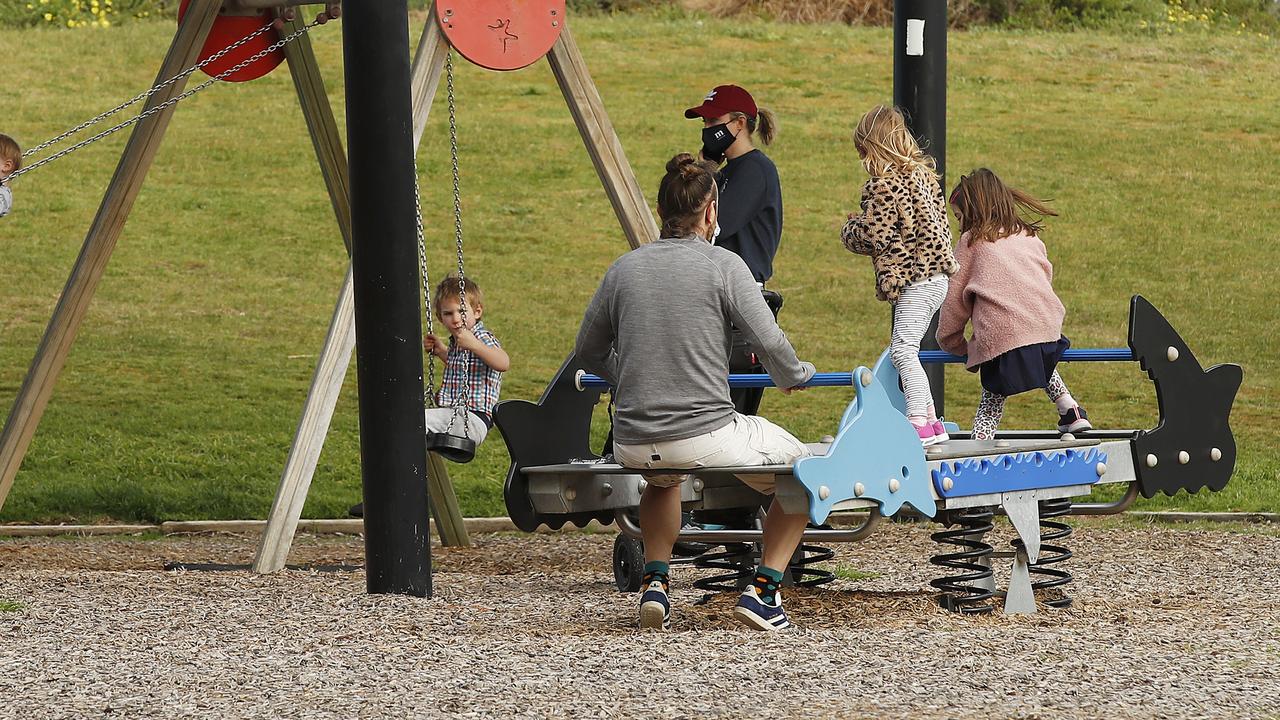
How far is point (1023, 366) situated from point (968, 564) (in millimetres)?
727

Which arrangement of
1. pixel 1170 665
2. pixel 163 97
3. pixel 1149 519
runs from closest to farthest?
pixel 1170 665, pixel 163 97, pixel 1149 519

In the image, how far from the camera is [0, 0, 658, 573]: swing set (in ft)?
22.2

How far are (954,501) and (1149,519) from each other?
Answer: 380 centimetres

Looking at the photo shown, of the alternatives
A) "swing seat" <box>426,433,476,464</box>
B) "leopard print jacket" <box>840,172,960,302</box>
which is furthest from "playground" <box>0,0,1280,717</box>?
"leopard print jacket" <box>840,172,960,302</box>

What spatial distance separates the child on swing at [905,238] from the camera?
6074 millimetres

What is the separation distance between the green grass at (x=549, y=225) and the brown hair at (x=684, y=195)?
4884 millimetres

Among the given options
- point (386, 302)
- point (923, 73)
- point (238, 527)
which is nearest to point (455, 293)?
point (386, 302)

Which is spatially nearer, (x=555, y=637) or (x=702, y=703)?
(x=702, y=703)

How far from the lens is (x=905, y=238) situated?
612cm

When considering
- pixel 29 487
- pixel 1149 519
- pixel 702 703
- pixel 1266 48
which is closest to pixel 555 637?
pixel 702 703

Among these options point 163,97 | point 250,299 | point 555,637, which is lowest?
point 250,299

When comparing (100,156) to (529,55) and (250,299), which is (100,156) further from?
(529,55)

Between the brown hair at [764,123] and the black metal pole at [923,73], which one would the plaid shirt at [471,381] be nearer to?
the brown hair at [764,123]

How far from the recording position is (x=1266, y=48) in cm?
2617
